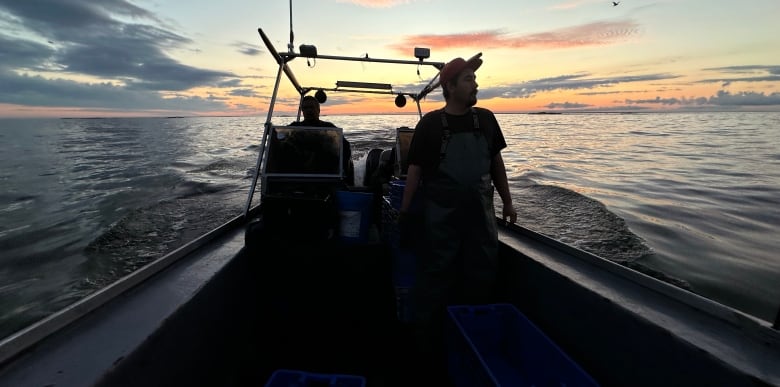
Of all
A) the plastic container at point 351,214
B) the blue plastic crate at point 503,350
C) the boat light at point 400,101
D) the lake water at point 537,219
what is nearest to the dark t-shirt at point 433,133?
the plastic container at point 351,214

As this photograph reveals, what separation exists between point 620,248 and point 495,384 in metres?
6.74

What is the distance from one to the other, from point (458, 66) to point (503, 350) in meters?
2.07

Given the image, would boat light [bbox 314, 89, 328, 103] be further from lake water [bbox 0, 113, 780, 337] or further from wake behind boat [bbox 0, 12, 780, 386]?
wake behind boat [bbox 0, 12, 780, 386]

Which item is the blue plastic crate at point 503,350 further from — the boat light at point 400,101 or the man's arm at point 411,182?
the boat light at point 400,101

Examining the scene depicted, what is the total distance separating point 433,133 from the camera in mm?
2312

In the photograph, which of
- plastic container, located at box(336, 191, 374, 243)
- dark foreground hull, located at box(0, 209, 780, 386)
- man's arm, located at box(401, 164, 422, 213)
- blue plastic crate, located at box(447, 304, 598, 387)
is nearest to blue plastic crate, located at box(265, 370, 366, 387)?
dark foreground hull, located at box(0, 209, 780, 386)

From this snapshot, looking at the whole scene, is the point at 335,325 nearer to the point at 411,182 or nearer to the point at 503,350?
the point at 503,350

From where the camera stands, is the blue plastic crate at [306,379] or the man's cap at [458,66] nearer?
the blue plastic crate at [306,379]

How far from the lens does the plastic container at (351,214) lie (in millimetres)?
3125

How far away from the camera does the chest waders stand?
7.47 feet

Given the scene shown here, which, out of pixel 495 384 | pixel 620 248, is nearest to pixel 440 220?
pixel 495 384

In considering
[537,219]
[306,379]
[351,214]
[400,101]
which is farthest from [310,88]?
[537,219]

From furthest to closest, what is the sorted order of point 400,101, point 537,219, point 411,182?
1. point 537,219
2. point 400,101
3. point 411,182

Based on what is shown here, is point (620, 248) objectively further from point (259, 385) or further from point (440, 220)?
point (259, 385)
